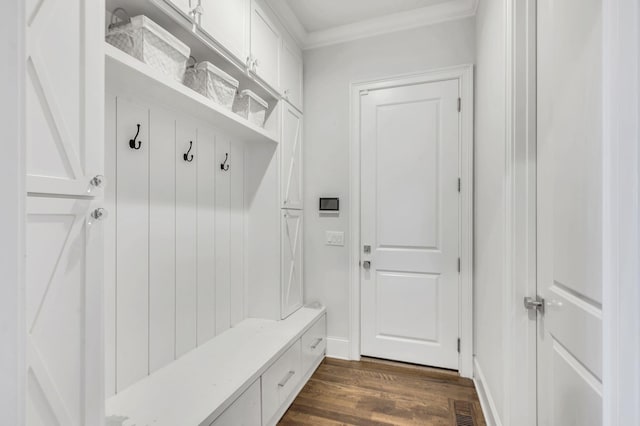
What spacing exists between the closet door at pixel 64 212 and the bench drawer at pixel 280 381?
922 mm

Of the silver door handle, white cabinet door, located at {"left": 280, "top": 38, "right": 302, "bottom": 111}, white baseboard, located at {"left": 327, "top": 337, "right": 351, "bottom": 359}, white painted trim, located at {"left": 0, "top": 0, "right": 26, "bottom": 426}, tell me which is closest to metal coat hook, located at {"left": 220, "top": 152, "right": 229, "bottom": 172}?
white cabinet door, located at {"left": 280, "top": 38, "right": 302, "bottom": 111}

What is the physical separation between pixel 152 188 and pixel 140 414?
1012 mm

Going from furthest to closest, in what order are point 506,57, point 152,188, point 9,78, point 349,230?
point 349,230 → point 152,188 → point 506,57 → point 9,78

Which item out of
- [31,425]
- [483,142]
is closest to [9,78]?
[31,425]

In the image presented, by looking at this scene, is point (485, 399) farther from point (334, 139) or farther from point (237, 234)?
point (334, 139)

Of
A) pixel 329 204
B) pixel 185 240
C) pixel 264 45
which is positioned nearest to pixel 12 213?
pixel 185 240

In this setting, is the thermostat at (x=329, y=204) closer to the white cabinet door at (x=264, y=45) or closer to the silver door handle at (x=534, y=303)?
the white cabinet door at (x=264, y=45)

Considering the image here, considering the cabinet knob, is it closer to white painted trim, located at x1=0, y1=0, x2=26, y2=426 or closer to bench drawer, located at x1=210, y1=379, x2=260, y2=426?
white painted trim, located at x1=0, y1=0, x2=26, y2=426

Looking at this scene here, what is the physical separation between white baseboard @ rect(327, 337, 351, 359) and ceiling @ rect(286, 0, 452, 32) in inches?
106

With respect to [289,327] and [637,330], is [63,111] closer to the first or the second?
[637,330]

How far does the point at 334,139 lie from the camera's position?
8.66 ft

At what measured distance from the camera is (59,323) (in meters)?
0.81

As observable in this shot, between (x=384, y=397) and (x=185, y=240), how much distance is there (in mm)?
1626

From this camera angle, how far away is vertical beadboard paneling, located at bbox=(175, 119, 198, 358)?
5.59 feet
